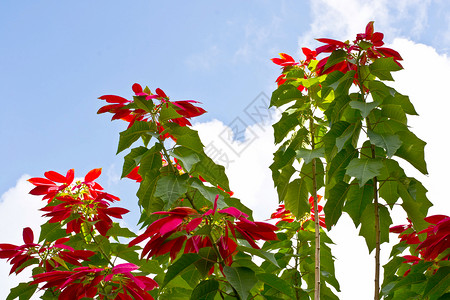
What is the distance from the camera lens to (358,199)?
1842 mm

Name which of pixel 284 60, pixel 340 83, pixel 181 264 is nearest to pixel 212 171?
pixel 181 264

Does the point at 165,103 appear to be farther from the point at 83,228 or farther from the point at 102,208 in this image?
the point at 83,228

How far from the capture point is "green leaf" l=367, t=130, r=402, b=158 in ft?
5.32

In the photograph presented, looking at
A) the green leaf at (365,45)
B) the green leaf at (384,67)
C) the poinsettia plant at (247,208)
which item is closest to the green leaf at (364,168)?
the poinsettia plant at (247,208)

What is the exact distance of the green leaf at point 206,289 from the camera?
127cm

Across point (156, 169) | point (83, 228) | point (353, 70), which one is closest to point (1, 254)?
point (83, 228)

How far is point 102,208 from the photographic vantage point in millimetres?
1839

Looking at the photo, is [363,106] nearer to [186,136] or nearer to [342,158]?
[342,158]

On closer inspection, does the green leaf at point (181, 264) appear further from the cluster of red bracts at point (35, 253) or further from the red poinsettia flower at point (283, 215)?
the red poinsettia flower at point (283, 215)

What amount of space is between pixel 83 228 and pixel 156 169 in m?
0.62

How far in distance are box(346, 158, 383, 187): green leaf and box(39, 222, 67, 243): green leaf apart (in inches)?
46.2

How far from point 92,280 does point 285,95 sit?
128 cm

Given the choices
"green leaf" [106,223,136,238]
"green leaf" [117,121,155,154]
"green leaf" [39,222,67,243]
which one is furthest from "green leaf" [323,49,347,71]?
"green leaf" [39,222,67,243]

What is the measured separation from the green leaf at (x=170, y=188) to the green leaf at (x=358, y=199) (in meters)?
0.71
